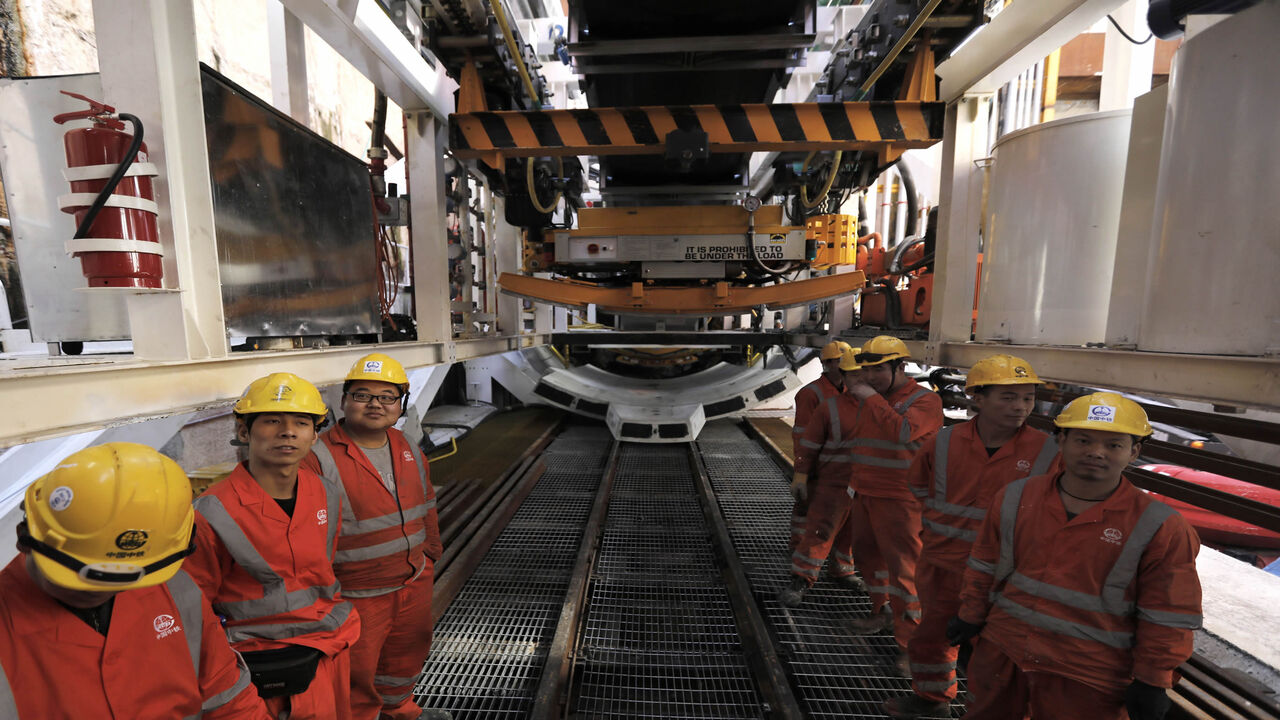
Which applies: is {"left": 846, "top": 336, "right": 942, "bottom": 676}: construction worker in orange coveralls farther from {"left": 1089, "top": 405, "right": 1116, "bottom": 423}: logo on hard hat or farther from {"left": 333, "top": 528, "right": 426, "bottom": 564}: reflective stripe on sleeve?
{"left": 333, "top": 528, "right": 426, "bottom": 564}: reflective stripe on sleeve

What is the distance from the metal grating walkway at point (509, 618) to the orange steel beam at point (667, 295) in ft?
6.42

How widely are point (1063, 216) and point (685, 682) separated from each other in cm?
299

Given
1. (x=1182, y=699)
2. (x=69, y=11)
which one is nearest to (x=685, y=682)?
(x=1182, y=699)

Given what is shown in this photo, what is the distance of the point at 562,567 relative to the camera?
3.38 metres

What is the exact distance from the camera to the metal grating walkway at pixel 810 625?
237 cm

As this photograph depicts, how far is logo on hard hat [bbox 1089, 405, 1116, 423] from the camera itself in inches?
60.1

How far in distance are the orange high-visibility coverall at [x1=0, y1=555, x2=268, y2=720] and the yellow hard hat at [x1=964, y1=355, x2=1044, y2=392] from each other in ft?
9.10

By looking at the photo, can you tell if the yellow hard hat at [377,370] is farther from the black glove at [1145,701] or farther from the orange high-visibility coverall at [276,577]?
the black glove at [1145,701]

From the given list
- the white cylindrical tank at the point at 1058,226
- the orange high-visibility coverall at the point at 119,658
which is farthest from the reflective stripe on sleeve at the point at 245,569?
the white cylindrical tank at the point at 1058,226

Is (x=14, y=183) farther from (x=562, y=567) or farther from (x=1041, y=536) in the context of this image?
(x=1041, y=536)

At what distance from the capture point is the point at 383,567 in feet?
6.50

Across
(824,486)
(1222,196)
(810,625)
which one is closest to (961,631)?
(810,625)

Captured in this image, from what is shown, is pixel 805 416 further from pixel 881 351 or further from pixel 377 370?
pixel 377 370

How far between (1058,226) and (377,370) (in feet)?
10.8
